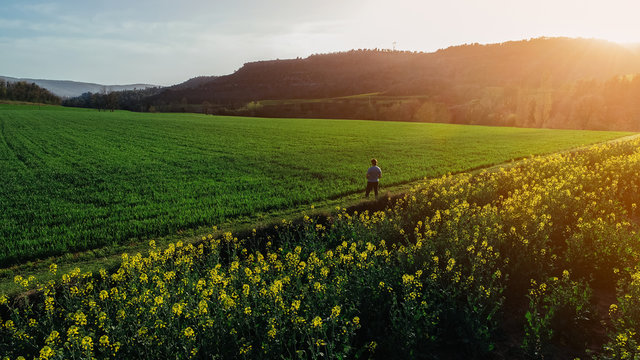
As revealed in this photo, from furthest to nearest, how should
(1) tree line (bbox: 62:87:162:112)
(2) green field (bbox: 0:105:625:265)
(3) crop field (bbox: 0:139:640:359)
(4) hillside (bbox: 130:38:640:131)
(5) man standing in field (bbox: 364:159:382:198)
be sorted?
(1) tree line (bbox: 62:87:162:112) → (4) hillside (bbox: 130:38:640:131) → (5) man standing in field (bbox: 364:159:382:198) → (2) green field (bbox: 0:105:625:265) → (3) crop field (bbox: 0:139:640:359)

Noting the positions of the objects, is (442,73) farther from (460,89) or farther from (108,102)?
(108,102)

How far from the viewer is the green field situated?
36.1 ft

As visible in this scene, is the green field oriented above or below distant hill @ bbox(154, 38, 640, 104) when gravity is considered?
below

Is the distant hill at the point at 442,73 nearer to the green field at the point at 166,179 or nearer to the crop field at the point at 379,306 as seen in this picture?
the green field at the point at 166,179

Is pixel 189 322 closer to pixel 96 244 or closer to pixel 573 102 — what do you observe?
pixel 96 244

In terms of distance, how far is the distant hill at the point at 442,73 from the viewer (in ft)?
464

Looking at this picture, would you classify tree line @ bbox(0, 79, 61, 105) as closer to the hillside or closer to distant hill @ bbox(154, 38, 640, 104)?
the hillside

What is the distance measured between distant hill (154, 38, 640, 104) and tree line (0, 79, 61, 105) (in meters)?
39.2

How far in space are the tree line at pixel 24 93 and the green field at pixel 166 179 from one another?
400 feet

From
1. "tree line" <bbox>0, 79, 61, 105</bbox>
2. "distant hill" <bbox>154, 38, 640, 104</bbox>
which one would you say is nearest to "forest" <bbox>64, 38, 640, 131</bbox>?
"distant hill" <bbox>154, 38, 640, 104</bbox>

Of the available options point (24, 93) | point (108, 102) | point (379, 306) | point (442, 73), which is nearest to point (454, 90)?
point (442, 73)

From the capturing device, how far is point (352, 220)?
10289mm

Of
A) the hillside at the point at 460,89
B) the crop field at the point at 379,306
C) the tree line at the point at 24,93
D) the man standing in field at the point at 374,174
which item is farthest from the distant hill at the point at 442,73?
the crop field at the point at 379,306

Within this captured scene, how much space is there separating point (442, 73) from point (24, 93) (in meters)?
165
